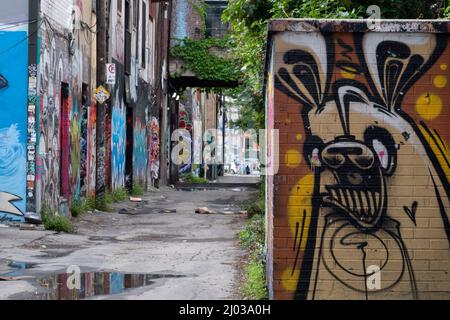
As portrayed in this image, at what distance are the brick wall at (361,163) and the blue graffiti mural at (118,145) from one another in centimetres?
1612

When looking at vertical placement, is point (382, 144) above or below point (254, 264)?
above

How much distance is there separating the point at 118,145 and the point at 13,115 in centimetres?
950

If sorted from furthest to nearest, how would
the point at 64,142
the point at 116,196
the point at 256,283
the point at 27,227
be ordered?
the point at 116,196 < the point at 64,142 < the point at 27,227 < the point at 256,283

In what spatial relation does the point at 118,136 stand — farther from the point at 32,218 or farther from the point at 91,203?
the point at 32,218

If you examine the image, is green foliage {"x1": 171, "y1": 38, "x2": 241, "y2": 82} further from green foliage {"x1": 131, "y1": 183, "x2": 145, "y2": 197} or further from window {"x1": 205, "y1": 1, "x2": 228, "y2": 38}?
green foliage {"x1": 131, "y1": 183, "x2": 145, "y2": 197}

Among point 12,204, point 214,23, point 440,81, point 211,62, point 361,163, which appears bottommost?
point 12,204

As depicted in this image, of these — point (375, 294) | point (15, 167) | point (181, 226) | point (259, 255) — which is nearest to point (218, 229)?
point (181, 226)

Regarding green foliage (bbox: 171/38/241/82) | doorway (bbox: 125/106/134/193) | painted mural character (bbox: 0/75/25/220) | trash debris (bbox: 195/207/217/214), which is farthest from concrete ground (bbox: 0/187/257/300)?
green foliage (bbox: 171/38/241/82)

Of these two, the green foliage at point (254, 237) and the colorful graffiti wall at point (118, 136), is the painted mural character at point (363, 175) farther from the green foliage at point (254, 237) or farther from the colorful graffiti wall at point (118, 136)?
the colorful graffiti wall at point (118, 136)

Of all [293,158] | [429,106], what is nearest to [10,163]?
[293,158]

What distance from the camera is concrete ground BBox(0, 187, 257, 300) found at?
8.82 meters

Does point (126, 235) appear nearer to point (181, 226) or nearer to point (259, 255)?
point (181, 226)

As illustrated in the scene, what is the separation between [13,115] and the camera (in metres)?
14.6

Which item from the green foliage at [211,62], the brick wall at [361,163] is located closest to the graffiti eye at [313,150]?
the brick wall at [361,163]
